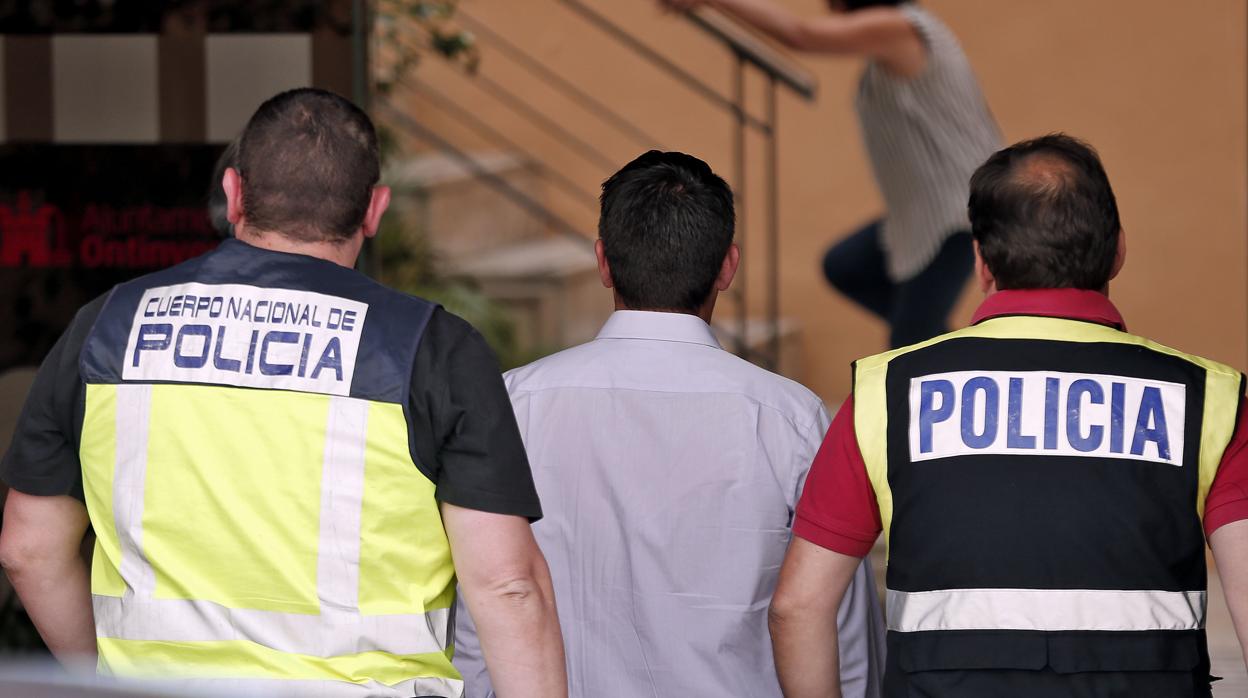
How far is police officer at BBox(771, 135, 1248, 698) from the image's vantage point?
5.30 feet

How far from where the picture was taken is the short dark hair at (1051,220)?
5.67 feet

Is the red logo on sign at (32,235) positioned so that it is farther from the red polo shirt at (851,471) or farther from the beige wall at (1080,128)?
the beige wall at (1080,128)

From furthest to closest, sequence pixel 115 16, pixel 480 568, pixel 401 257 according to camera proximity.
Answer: pixel 401 257, pixel 115 16, pixel 480 568

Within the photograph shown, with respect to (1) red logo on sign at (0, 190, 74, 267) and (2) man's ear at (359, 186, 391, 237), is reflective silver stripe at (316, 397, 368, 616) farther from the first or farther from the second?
(1) red logo on sign at (0, 190, 74, 267)

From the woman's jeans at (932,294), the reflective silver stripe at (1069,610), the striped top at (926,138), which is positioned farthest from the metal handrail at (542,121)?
the reflective silver stripe at (1069,610)

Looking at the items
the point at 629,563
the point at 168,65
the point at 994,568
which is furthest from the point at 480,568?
the point at 168,65

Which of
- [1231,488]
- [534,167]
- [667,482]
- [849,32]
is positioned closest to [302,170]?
[667,482]

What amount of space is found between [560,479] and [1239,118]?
4518mm

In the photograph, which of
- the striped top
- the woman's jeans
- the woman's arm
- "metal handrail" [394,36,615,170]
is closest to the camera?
the woman's arm

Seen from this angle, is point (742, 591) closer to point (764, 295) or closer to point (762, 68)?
point (762, 68)

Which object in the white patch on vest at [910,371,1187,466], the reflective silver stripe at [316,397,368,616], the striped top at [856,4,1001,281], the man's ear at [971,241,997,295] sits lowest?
the reflective silver stripe at [316,397,368,616]

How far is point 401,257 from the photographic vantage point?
5.57 m

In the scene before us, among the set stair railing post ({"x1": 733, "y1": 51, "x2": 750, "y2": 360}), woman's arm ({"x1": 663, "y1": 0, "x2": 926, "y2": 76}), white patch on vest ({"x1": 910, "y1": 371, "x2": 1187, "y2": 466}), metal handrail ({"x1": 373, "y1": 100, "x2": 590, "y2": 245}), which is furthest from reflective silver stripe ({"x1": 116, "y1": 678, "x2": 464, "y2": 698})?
metal handrail ({"x1": 373, "y1": 100, "x2": 590, "y2": 245})

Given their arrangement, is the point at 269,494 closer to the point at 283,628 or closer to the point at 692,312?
the point at 283,628
